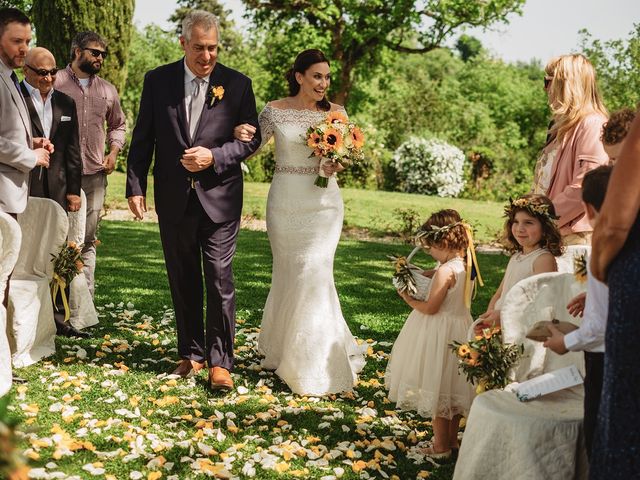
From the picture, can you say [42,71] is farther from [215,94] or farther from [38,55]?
[215,94]

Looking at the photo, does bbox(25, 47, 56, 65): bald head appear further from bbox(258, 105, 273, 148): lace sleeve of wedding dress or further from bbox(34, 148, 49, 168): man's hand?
bbox(258, 105, 273, 148): lace sleeve of wedding dress

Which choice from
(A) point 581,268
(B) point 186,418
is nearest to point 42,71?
(B) point 186,418

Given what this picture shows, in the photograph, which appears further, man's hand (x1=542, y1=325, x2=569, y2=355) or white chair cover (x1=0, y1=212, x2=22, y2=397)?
white chair cover (x1=0, y1=212, x2=22, y2=397)

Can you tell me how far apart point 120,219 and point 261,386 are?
9.89 meters

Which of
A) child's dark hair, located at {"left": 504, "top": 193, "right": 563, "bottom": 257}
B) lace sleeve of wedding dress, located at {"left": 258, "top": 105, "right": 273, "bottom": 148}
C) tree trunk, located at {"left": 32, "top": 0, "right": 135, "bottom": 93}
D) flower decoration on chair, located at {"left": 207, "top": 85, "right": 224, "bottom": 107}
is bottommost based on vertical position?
child's dark hair, located at {"left": 504, "top": 193, "right": 563, "bottom": 257}

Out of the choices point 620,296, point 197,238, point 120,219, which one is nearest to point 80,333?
point 197,238

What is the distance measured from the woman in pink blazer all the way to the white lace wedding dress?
164 centimetres

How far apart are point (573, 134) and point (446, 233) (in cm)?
97

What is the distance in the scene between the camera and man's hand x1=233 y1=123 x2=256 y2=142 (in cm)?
523

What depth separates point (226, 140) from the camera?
527 centimetres

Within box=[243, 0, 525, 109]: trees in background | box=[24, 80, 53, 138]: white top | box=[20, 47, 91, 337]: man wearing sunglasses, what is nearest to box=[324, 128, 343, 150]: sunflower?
box=[20, 47, 91, 337]: man wearing sunglasses

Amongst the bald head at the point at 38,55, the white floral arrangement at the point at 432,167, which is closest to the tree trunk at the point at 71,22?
the bald head at the point at 38,55

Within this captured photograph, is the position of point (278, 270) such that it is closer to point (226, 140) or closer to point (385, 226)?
point (226, 140)

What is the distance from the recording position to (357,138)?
5375 mm
